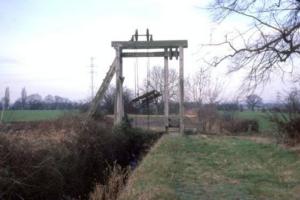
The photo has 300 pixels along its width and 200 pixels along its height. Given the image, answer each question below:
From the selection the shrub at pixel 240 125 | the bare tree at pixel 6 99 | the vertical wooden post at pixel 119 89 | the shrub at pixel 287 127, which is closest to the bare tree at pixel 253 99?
the shrub at pixel 287 127

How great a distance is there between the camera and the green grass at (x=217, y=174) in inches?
327

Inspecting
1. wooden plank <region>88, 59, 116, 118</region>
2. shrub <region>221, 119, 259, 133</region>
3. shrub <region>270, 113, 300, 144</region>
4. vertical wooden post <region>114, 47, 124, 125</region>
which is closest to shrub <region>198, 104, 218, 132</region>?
shrub <region>221, 119, 259, 133</region>

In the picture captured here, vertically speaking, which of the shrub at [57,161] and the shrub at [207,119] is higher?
the shrub at [207,119]

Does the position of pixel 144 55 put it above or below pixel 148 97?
above

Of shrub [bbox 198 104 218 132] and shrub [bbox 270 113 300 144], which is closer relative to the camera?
shrub [bbox 270 113 300 144]

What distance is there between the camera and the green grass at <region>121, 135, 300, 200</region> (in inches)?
327

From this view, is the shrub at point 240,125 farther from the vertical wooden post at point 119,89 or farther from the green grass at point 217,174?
the green grass at point 217,174

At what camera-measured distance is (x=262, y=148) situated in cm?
1497

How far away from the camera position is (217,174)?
10.5 metres

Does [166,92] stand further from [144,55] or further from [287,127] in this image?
[287,127]

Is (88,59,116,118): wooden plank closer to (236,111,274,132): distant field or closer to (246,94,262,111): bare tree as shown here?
(246,94,262,111): bare tree

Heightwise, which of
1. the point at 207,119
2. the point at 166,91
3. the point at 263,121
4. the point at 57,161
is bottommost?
the point at 57,161

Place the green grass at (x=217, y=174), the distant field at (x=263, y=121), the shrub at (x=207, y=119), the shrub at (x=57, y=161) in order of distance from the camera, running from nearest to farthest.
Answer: the shrub at (x=57, y=161)
the green grass at (x=217, y=174)
the distant field at (x=263, y=121)
the shrub at (x=207, y=119)

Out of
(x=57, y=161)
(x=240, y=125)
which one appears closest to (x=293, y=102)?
(x=57, y=161)
